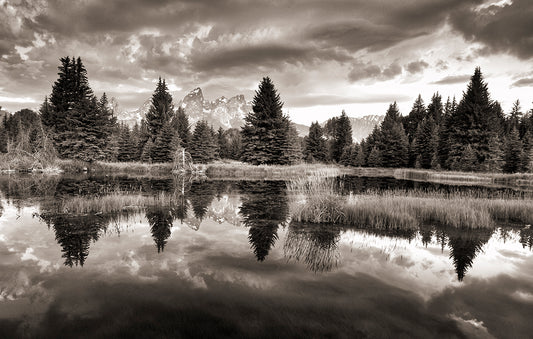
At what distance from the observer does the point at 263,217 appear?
1437 centimetres

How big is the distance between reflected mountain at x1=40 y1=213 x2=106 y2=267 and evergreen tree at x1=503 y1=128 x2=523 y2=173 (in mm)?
47710

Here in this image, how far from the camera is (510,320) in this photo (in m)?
5.52

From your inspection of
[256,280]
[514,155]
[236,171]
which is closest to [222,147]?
[236,171]

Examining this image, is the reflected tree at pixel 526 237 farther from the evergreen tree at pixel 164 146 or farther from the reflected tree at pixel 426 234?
the evergreen tree at pixel 164 146

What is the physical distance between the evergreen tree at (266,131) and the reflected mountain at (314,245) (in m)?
32.6

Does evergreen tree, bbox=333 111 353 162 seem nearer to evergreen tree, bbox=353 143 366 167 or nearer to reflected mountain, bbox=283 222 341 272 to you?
evergreen tree, bbox=353 143 366 167

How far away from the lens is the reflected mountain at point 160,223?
32.9ft

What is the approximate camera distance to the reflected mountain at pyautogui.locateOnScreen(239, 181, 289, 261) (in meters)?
9.98

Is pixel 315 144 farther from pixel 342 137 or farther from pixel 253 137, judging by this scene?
pixel 253 137

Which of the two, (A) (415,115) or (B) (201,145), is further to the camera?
(A) (415,115)

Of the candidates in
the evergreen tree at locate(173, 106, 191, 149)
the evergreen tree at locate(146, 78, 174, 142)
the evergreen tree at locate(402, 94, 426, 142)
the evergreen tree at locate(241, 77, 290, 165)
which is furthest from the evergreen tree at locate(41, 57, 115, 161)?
the evergreen tree at locate(402, 94, 426, 142)

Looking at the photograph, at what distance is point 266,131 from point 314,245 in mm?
36111

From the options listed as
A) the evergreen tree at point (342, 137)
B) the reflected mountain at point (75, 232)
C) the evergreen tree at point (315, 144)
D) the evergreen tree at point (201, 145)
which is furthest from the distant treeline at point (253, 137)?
the reflected mountain at point (75, 232)

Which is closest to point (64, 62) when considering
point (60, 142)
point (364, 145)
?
point (60, 142)
